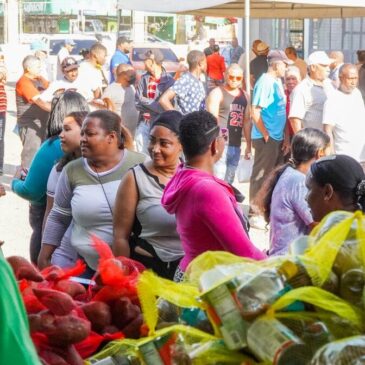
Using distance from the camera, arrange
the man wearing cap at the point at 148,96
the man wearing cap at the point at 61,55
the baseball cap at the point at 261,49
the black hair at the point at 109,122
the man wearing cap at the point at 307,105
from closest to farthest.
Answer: the black hair at the point at 109,122
the man wearing cap at the point at 307,105
the man wearing cap at the point at 148,96
the baseball cap at the point at 261,49
the man wearing cap at the point at 61,55

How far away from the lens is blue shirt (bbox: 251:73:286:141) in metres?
10.9

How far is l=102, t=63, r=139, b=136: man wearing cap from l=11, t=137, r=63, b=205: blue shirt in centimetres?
678

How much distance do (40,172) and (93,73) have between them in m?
7.71

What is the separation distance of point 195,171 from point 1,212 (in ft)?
25.3

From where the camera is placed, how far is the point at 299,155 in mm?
5617

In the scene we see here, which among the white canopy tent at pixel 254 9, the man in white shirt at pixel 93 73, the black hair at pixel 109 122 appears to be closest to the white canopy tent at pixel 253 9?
the white canopy tent at pixel 254 9

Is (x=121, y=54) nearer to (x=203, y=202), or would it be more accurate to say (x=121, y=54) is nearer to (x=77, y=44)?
(x=203, y=202)

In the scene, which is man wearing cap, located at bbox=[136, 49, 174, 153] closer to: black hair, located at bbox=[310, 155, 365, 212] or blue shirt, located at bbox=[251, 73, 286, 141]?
blue shirt, located at bbox=[251, 73, 286, 141]

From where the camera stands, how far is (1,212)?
460 inches

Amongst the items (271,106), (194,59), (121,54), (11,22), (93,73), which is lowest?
(271,106)

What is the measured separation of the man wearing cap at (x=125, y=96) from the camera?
1284 cm

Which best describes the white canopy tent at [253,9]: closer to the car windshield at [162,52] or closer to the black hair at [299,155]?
the black hair at [299,155]

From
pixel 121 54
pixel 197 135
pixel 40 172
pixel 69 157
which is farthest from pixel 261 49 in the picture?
pixel 197 135

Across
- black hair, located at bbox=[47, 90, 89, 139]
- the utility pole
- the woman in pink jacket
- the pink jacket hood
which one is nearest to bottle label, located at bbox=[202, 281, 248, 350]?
the woman in pink jacket
